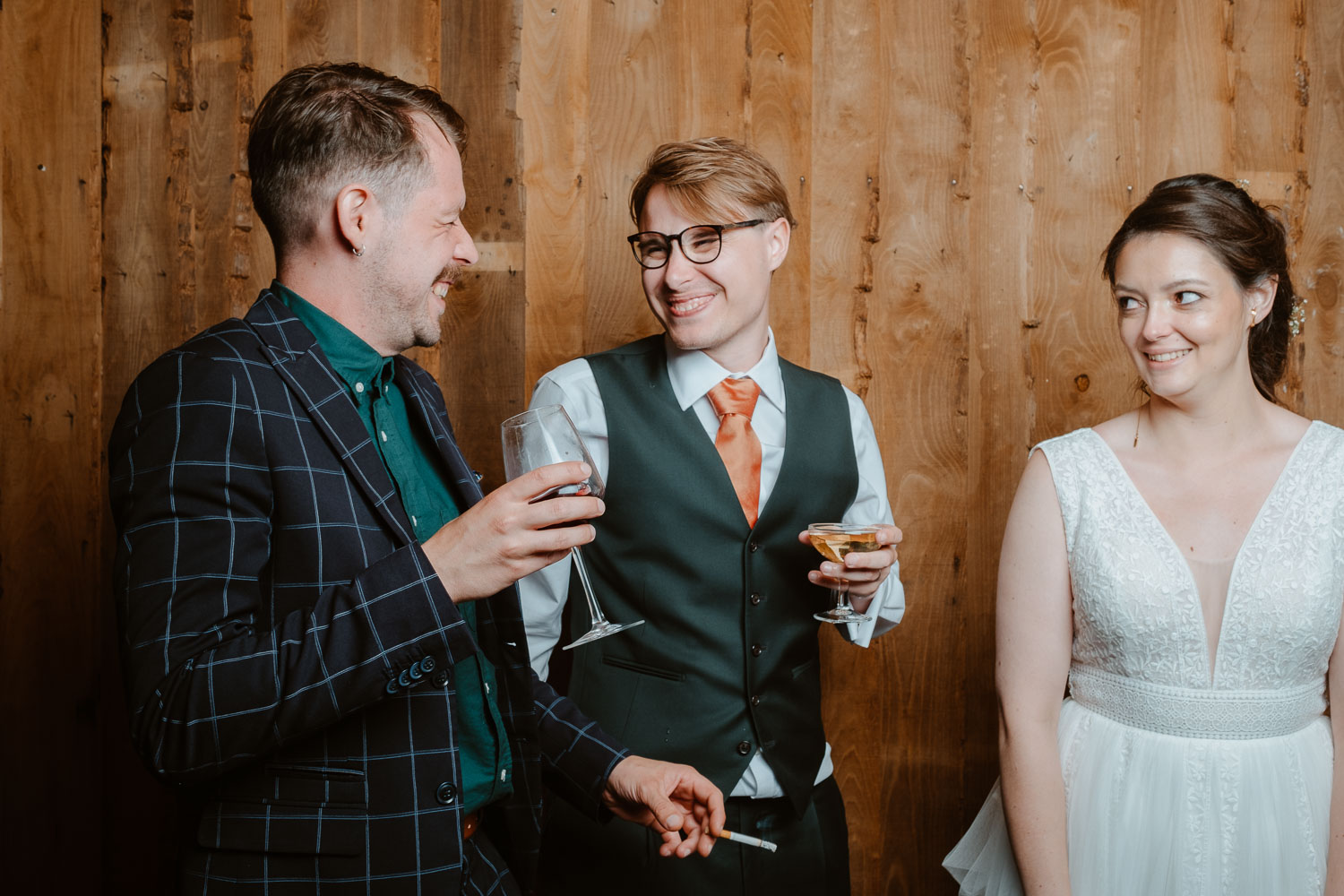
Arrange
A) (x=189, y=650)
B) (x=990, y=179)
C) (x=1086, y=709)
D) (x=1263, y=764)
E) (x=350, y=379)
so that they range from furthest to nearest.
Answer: (x=990, y=179)
(x=1086, y=709)
(x=1263, y=764)
(x=350, y=379)
(x=189, y=650)

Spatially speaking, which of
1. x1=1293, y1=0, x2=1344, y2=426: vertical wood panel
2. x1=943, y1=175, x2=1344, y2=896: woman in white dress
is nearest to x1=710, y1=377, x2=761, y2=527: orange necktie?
x1=943, y1=175, x2=1344, y2=896: woman in white dress

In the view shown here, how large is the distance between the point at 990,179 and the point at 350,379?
1678mm

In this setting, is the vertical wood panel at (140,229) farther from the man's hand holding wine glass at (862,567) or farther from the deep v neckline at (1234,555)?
the deep v neckline at (1234,555)

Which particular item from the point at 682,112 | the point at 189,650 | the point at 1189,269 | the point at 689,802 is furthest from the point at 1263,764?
the point at 682,112

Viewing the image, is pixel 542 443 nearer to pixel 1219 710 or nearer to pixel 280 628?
pixel 280 628

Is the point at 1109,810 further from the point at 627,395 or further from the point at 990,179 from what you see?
the point at 990,179

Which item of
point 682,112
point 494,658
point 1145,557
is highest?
point 682,112

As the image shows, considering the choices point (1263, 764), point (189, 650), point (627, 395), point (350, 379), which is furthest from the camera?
point (627, 395)

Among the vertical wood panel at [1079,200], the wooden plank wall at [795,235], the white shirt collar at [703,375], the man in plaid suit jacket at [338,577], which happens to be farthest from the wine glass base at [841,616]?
the vertical wood panel at [1079,200]

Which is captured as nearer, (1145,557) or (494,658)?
(494,658)

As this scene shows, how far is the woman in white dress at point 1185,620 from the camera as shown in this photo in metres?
1.53

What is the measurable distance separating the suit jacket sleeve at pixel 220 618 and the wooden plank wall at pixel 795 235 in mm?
1310

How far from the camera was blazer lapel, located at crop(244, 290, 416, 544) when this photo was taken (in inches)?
45.2

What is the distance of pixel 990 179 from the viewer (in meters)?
2.29
